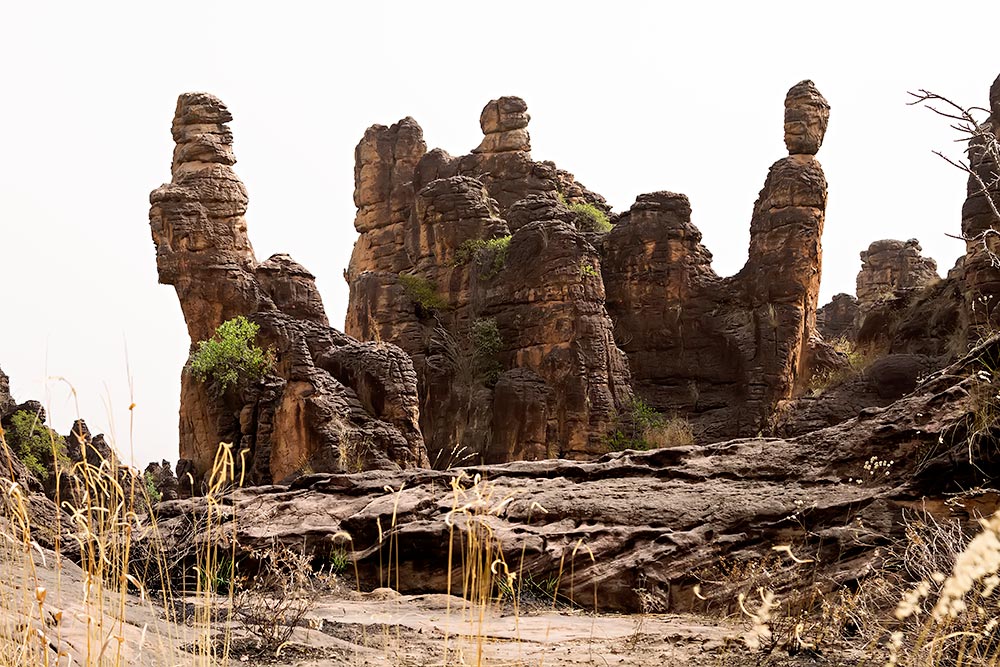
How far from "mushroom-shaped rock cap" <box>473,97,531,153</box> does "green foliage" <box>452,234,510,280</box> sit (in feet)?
19.1

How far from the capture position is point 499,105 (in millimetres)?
34031

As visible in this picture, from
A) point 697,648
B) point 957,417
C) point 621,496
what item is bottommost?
point 697,648

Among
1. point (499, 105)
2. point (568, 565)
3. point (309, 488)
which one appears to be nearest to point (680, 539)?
point (568, 565)

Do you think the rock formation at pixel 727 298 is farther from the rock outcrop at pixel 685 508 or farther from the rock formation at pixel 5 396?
the rock outcrop at pixel 685 508

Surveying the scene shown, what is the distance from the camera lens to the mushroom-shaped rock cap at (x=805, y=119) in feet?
91.0

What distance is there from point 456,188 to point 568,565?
77.0 feet

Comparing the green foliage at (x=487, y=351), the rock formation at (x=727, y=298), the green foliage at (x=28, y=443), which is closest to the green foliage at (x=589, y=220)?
the rock formation at (x=727, y=298)

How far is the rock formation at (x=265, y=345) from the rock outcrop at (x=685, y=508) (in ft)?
19.4

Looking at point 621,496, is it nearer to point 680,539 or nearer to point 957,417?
point 680,539

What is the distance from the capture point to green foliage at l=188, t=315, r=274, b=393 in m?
19.1

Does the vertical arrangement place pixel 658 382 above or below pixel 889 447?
above

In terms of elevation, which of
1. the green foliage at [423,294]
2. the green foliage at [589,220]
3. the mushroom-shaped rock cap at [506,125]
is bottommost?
the green foliage at [423,294]

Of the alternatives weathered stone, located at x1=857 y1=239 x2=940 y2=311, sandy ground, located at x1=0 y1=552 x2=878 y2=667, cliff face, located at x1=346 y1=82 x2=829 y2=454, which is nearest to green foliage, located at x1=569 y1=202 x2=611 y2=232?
cliff face, located at x1=346 y1=82 x2=829 y2=454

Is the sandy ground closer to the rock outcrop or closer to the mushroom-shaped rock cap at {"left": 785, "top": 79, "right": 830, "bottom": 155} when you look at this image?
the rock outcrop
